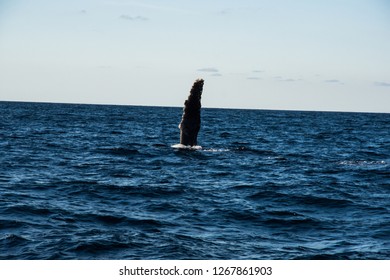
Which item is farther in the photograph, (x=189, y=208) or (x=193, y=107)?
(x=193, y=107)

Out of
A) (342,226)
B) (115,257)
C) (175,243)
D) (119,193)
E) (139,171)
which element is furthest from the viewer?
(139,171)

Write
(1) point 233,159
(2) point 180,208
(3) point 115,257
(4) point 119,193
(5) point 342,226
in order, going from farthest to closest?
(1) point 233,159
(4) point 119,193
(2) point 180,208
(5) point 342,226
(3) point 115,257

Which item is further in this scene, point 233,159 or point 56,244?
point 233,159

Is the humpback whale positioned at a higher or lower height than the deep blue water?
higher

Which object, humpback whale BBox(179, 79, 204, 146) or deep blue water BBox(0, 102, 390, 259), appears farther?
humpback whale BBox(179, 79, 204, 146)

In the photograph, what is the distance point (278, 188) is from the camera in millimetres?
25094

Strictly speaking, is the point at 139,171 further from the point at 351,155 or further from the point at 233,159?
the point at 351,155

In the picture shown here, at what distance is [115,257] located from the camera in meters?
13.8

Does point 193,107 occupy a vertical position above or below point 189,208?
above

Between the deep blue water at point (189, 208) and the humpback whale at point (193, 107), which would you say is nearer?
the deep blue water at point (189, 208)

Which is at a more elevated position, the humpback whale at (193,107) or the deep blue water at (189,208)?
A: the humpback whale at (193,107)

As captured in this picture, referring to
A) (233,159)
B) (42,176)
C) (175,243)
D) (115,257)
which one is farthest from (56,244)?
(233,159)

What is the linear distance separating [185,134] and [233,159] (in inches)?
267

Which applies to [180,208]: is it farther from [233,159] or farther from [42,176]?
[233,159]
